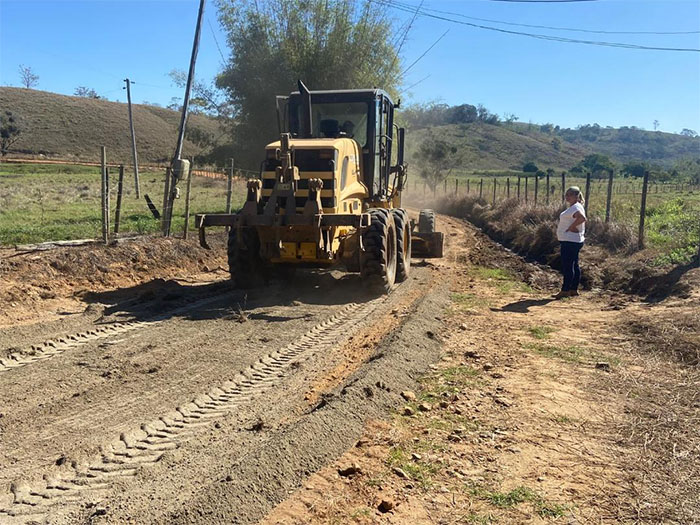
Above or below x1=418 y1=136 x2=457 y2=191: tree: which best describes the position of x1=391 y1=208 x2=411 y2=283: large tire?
below

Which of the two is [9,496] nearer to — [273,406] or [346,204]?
[273,406]

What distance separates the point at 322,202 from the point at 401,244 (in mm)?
2004

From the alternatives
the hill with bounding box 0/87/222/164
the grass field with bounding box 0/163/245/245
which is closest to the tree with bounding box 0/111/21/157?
the hill with bounding box 0/87/222/164

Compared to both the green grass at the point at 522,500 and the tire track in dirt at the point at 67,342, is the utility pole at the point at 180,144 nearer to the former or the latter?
the tire track in dirt at the point at 67,342

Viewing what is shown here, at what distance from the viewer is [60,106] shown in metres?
81.9

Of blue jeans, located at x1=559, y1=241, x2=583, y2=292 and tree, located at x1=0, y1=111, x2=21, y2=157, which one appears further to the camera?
tree, located at x1=0, y1=111, x2=21, y2=157

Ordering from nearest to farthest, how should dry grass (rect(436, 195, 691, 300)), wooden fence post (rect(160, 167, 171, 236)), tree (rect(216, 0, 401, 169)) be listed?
1. dry grass (rect(436, 195, 691, 300))
2. wooden fence post (rect(160, 167, 171, 236))
3. tree (rect(216, 0, 401, 169))

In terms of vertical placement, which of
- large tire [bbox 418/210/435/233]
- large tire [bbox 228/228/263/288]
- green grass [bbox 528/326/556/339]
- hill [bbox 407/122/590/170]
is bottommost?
green grass [bbox 528/326/556/339]

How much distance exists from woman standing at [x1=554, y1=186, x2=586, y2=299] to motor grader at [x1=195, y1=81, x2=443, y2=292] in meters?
2.67

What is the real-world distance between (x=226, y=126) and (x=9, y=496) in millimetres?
22272

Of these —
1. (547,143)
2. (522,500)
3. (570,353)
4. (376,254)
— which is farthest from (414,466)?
(547,143)

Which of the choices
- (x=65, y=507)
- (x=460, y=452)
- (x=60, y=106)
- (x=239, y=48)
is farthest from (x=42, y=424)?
(x=60, y=106)

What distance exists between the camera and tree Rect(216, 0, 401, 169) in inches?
828

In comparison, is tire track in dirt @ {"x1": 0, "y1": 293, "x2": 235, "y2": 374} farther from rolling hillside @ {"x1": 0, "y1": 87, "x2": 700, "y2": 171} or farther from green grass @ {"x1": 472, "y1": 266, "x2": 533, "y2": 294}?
rolling hillside @ {"x1": 0, "y1": 87, "x2": 700, "y2": 171}
